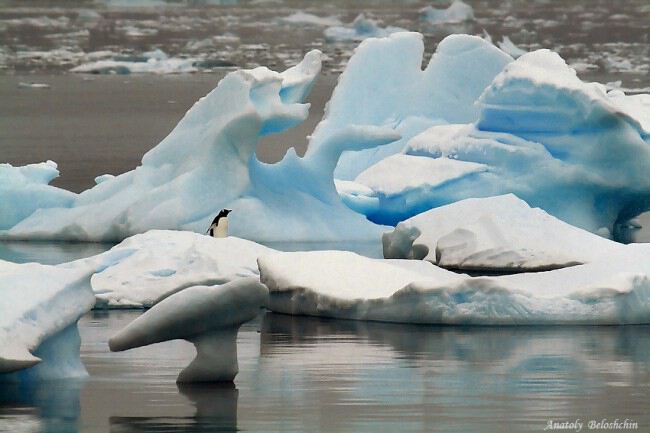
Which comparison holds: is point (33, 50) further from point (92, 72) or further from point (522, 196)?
point (522, 196)

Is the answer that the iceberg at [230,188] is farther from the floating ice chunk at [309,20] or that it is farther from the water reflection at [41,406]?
the floating ice chunk at [309,20]

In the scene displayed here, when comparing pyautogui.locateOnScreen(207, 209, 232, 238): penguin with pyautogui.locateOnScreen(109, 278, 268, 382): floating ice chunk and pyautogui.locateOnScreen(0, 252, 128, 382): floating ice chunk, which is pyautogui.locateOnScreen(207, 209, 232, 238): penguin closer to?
pyautogui.locateOnScreen(0, 252, 128, 382): floating ice chunk

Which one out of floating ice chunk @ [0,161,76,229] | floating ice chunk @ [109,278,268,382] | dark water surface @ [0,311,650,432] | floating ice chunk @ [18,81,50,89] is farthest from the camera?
floating ice chunk @ [18,81,50,89]

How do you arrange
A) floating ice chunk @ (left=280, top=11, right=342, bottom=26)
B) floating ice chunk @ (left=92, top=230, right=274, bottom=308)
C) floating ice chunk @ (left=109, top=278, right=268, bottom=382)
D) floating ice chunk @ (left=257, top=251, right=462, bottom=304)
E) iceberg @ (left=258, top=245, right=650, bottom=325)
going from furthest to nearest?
1. floating ice chunk @ (left=280, top=11, right=342, bottom=26)
2. floating ice chunk @ (left=92, top=230, right=274, bottom=308)
3. floating ice chunk @ (left=257, top=251, right=462, bottom=304)
4. iceberg @ (left=258, top=245, right=650, bottom=325)
5. floating ice chunk @ (left=109, top=278, right=268, bottom=382)

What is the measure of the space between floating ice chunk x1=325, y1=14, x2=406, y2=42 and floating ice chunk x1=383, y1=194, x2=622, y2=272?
35112mm

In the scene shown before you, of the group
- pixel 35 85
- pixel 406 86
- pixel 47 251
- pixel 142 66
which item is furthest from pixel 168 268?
→ pixel 142 66

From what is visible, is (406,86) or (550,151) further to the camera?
(406,86)

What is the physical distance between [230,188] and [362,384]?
24.4ft

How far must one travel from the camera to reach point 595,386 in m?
9.52

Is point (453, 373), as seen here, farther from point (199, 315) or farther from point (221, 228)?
point (221, 228)

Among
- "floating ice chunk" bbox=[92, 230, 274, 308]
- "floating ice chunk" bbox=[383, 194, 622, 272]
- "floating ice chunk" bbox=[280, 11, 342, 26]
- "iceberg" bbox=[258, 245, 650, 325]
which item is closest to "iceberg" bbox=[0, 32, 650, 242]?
"floating ice chunk" bbox=[383, 194, 622, 272]

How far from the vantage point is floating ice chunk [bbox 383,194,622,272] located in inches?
563

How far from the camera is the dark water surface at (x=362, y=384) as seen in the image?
844cm

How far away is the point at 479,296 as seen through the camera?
11555mm
